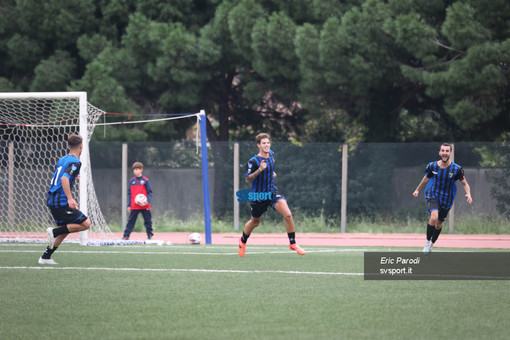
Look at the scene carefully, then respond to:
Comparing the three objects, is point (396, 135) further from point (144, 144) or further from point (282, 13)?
point (144, 144)

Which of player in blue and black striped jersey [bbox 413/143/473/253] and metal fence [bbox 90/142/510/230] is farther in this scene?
metal fence [bbox 90/142/510/230]

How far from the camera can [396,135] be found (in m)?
23.0

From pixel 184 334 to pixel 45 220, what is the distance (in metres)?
15.0

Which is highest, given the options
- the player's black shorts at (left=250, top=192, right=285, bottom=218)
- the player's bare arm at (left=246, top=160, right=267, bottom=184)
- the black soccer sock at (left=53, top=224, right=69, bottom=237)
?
the player's bare arm at (left=246, top=160, right=267, bottom=184)

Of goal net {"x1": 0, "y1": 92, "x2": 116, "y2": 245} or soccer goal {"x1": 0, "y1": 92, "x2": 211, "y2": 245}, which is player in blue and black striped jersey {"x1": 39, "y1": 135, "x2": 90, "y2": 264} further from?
goal net {"x1": 0, "y1": 92, "x2": 116, "y2": 245}

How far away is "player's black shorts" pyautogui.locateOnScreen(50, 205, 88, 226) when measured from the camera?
1008cm

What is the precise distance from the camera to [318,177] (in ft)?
66.6

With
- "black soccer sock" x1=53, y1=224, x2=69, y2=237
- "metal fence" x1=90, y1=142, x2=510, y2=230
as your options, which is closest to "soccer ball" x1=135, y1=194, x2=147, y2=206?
"metal fence" x1=90, y1=142, x2=510, y2=230

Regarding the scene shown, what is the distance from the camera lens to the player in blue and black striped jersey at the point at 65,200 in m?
9.91

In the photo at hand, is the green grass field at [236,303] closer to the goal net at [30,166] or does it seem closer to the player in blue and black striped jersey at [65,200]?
the player in blue and black striped jersey at [65,200]

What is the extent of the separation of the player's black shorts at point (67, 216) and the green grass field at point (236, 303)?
0.62m

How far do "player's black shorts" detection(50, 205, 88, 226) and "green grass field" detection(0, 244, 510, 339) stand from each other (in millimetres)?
623

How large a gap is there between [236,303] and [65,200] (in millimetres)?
4164

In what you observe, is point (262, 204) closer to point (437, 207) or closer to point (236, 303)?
point (437, 207)
